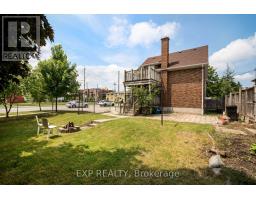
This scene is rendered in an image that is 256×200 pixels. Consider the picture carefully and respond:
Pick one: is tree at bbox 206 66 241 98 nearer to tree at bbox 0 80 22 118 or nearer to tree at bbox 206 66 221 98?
tree at bbox 206 66 221 98

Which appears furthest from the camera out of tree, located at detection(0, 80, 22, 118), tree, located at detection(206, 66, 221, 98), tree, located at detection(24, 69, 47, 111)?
tree, located at detection(206, 66, 221, 98)

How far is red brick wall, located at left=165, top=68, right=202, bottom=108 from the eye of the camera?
48.0 ft

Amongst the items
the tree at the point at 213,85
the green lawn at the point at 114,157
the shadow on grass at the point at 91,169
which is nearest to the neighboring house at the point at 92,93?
the green lawn at the point at 114,157

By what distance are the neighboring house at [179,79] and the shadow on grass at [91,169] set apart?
915 centimetres

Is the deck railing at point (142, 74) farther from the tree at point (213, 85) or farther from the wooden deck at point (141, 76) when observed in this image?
the tree at point (213, 85)

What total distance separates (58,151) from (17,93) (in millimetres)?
12704

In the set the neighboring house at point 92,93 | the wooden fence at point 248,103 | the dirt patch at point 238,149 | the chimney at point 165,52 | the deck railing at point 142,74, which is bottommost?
the dirt patch at point 238,149

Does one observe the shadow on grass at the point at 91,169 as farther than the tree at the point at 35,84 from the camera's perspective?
No

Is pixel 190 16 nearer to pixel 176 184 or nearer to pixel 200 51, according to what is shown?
pixel 176 184

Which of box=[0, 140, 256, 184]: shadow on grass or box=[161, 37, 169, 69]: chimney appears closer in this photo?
box=[0, 140, 256, 184]: shadow on grass

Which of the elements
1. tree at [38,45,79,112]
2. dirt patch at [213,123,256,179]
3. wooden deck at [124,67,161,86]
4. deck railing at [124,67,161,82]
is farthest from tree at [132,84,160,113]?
dirt patch at [213,123,256,179]

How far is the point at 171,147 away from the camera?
571cm

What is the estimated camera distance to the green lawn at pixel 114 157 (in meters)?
4.00
